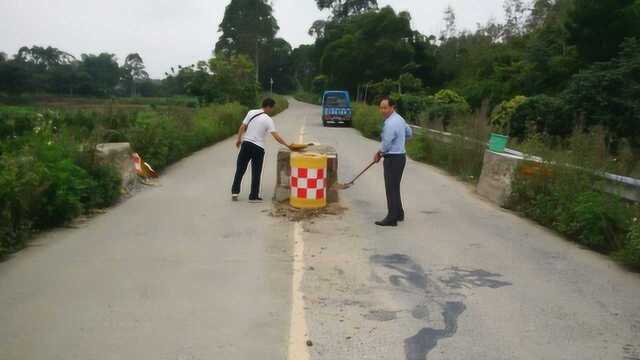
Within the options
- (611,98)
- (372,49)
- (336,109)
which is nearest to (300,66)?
(372,49)

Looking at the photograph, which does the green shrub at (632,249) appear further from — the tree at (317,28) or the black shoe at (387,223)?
the tree at (317,28)

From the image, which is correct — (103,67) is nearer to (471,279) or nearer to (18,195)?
(18,195)

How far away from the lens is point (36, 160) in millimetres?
8766

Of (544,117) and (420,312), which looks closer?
(420,312)

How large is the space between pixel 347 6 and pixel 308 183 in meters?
82.7

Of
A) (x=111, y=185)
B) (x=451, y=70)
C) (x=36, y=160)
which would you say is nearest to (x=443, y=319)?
(x=36, y=160)

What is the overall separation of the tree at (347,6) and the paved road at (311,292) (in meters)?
82.4

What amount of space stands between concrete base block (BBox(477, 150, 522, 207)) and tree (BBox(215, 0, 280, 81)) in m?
78.8

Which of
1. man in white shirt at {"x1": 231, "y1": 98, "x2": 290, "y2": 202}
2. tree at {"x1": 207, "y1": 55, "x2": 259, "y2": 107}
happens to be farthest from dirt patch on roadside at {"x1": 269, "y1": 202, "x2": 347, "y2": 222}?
Answer: tree at {"x1": 207, "y1": 55, "x2": 259, "y2": 107}

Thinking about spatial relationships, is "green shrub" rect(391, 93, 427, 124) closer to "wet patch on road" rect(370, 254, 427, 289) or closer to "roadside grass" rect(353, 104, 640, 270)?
"roadside grass" rect(353, 104, 640, 270)

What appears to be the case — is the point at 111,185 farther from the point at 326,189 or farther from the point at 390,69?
the point at 390,69

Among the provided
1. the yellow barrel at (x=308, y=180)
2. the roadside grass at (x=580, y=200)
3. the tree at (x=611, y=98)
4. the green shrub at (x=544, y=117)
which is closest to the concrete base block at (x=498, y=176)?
the roadside grass at (x=580, y=200)

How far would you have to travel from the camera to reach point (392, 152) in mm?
9180

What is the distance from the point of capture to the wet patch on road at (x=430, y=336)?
4.64 meters
